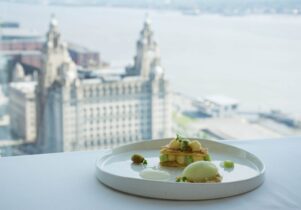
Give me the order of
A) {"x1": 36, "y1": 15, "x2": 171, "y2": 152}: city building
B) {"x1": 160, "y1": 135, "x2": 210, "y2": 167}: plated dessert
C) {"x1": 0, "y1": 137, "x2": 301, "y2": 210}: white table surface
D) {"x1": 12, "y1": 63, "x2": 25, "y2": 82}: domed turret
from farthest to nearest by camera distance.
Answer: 1. {"x1": 36, "y1": 15, "x2": 171, "y2": 152}: city building
2. {"x1": 12, "y1": 63, "x2": 25, "y2": 82}: domed turret
3. {"x1": 160, "y1": 135, "x2": 210, "y2": 167}: plated dessert
4. {"x1": 0, "y1": 137, "x2": 301, "y2": 210}: white table surface

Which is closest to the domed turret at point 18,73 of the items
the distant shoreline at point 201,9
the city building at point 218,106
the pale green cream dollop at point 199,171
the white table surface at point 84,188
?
the distant shoreline at point 201,9

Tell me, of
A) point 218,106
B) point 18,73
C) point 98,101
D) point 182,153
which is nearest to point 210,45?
point 218,106

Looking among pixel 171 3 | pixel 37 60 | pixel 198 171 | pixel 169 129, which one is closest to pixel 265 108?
pixel 169 129

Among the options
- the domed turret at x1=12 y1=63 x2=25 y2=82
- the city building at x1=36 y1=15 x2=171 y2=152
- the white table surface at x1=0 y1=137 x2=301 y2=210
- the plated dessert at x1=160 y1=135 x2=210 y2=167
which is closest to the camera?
the white table surface at x1=0 y1=137 x2=301 y2=210

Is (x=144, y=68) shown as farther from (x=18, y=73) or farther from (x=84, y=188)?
(x=84, y=188)

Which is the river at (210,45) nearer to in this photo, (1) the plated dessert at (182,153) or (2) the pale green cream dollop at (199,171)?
(1) the plated dessert at (182,153)

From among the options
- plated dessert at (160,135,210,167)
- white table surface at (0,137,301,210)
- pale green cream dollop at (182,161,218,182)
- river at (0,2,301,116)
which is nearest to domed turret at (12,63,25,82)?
river at (0,2,301,116)

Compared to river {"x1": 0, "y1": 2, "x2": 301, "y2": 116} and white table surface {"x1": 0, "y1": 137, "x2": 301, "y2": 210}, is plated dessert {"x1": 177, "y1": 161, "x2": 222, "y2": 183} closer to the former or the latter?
white table surface {"x1": 0, "y1": 137, "x2": 301, "y2": 210}
